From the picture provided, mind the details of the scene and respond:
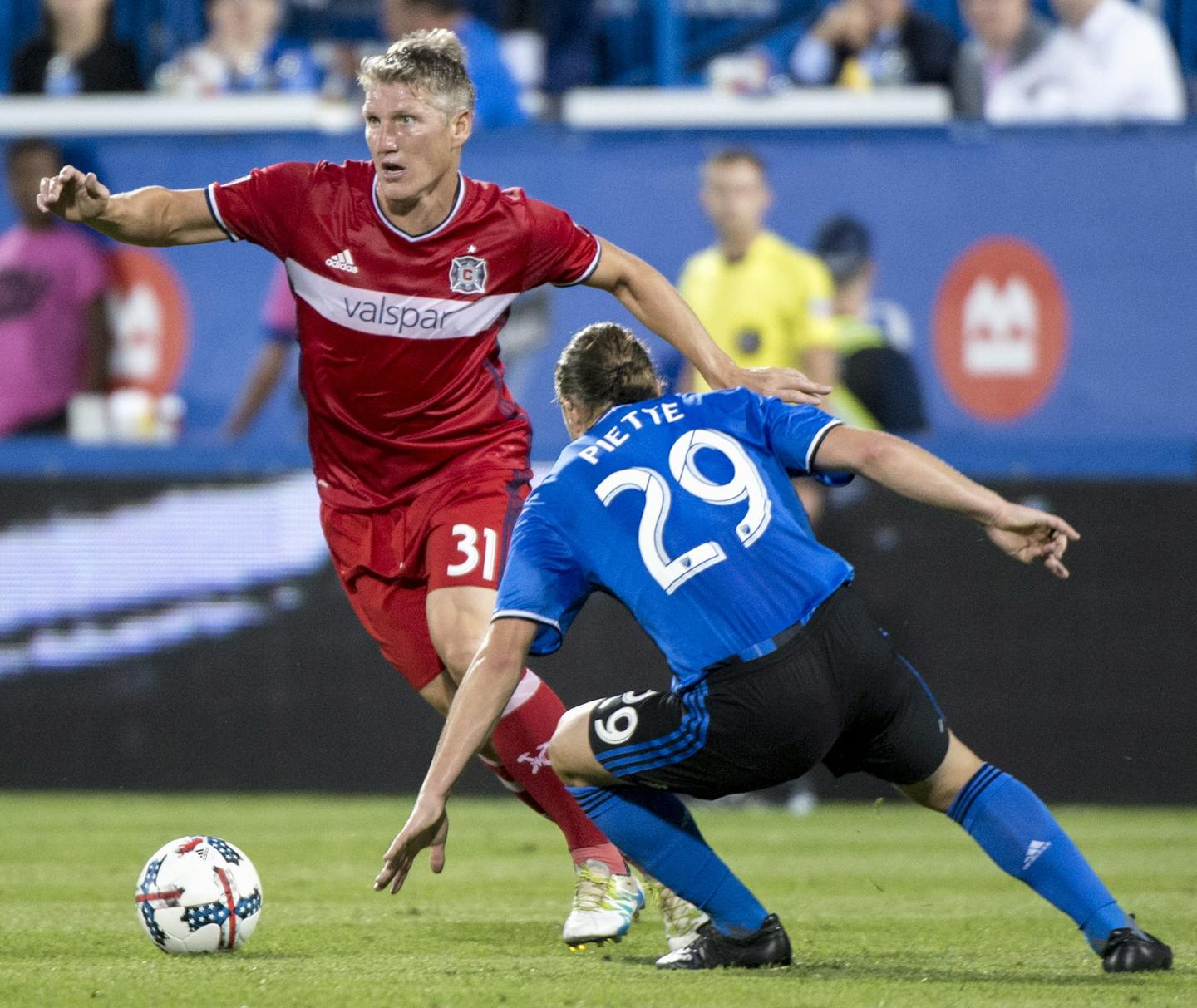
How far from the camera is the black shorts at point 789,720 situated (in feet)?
15.3

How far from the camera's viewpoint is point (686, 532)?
4668mm

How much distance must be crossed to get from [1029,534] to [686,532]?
808 mm

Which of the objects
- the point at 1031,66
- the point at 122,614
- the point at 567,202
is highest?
the point at 1031,66

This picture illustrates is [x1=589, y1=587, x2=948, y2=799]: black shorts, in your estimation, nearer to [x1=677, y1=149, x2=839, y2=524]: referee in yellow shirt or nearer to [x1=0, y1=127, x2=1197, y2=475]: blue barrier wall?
[x1=677, y1=149, x2=839, y2=524]: referee in yellow shirt

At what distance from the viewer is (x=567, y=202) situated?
1181cm

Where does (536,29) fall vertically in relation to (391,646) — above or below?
above

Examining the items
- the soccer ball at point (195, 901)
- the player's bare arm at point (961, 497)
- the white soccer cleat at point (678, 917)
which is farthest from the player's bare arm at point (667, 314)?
the soccer ball at point (195, 901)

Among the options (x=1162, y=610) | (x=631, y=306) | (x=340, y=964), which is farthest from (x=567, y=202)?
(x=340, y=964)

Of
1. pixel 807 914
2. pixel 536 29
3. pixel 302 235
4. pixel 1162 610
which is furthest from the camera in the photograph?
pixel 536 29

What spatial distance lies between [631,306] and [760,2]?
8.90 m

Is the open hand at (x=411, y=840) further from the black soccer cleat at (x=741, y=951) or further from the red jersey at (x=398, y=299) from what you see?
the red jersey at (x=398, y=299)

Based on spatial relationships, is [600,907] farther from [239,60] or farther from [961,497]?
[239,60]

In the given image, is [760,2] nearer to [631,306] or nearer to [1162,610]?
[1162,610]

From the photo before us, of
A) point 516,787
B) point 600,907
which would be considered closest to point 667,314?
point 516,787
